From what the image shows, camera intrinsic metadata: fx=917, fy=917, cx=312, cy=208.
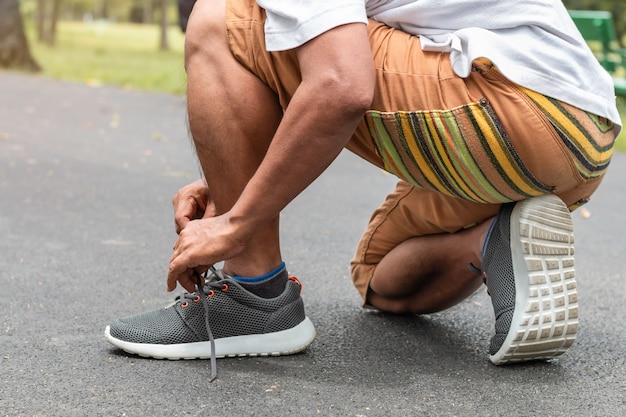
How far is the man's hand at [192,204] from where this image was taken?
2051mm

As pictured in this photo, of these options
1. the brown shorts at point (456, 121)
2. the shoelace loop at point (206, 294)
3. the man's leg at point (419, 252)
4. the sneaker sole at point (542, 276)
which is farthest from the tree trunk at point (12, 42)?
the sneaker sole at point (542, 276)

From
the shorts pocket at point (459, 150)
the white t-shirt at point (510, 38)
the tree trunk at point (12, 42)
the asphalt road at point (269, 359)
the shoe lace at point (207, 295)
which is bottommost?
the tree trunk at point (12, 42)

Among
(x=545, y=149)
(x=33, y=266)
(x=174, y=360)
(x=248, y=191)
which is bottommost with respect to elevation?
(x=33, y=266)

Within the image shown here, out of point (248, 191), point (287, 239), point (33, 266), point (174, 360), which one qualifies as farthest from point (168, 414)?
point (287, 239)

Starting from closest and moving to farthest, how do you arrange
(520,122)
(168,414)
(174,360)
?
1. (168,414)
2. (520,122)
3. (174,360)

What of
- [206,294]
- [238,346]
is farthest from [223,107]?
[238,346]

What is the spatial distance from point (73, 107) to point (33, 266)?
5034 mm

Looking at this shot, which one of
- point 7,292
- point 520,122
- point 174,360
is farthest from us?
point 7,292

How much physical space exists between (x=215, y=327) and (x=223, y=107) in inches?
19.1

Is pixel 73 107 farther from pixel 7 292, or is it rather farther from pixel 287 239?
pixel 7 292

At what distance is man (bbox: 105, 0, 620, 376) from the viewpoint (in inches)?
68.4

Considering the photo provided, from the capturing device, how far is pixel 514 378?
78.2 inches

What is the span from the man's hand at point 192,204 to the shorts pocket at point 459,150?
439mm

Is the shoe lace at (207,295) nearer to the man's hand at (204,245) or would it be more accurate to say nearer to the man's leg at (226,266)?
the man's leg at (226,266)
